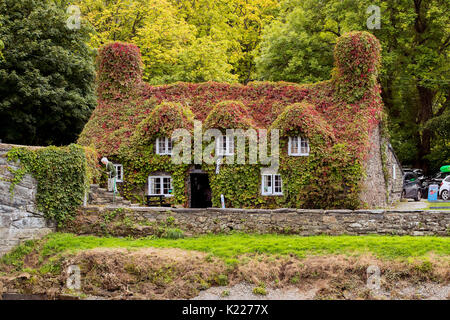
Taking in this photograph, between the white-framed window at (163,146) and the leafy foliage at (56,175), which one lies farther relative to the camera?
the white-framed window at (163,146)

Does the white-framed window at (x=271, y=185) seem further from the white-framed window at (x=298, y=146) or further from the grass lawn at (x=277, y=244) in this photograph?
the grass lawn at (x=277, y=244)

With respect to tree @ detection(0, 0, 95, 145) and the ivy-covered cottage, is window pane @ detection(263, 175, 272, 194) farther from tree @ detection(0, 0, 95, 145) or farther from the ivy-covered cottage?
tree @ detection(0, 0, 95, 145)

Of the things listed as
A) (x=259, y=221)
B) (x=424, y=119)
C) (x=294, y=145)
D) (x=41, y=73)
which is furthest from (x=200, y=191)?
(x=424, y=119)

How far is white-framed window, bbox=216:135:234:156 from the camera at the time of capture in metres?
26.4

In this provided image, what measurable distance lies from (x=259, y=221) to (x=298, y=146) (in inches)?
215

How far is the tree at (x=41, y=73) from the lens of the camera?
107ft

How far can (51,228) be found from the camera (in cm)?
2184

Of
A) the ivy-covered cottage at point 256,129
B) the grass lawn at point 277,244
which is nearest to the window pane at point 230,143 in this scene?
the ivy-covered cottage at point 256,129

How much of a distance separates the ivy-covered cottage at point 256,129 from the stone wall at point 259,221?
7.76ft

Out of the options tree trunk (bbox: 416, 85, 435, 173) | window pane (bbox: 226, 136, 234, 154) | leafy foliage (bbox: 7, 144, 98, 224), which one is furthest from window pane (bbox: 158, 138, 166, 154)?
tree trunk (bbox: 416, 85, 435, 173)

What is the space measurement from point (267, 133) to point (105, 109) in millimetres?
10303

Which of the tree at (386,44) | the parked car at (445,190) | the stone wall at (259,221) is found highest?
the tree at (386,44)

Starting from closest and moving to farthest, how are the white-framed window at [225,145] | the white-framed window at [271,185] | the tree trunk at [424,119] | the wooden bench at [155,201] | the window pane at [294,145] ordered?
the window pane at [294,145], the white-framed window at [271,185], the white-framed window at [225,145], the wooden bench at [155,201], the tree trunk at [424,119]

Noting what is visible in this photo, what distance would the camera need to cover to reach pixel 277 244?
20031mm
